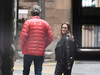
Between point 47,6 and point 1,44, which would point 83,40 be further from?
point 1,44

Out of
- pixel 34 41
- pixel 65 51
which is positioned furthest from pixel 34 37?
pixel 65 51

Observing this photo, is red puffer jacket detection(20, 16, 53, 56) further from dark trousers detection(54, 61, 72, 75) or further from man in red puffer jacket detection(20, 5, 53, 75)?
dark trousers detection(54, 61, 72, 75)

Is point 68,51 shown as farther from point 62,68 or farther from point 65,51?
point 62,68

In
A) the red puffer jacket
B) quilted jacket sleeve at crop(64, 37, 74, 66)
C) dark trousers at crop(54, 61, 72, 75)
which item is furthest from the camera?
the red puffer jacket

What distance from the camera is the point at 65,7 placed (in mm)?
10398

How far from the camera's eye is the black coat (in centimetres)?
445

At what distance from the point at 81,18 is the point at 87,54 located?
1464mm

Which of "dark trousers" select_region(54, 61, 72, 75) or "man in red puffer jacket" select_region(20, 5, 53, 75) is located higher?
"man in red puffer jacket" select_region(20, 5, 53, 75)

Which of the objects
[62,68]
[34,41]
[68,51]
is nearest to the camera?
[68,51]

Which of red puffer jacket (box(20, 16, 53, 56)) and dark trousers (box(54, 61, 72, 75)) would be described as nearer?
dark trousers (box(54, 61, 72, 75))

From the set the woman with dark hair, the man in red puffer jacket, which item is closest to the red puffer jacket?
the man in red puffer jacket

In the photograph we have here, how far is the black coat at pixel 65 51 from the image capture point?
175 inches

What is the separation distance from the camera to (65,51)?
4.47 metres

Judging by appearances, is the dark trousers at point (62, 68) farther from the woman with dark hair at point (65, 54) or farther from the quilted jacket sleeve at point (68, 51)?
the quilted jacket sleeve at point (68, 51)
